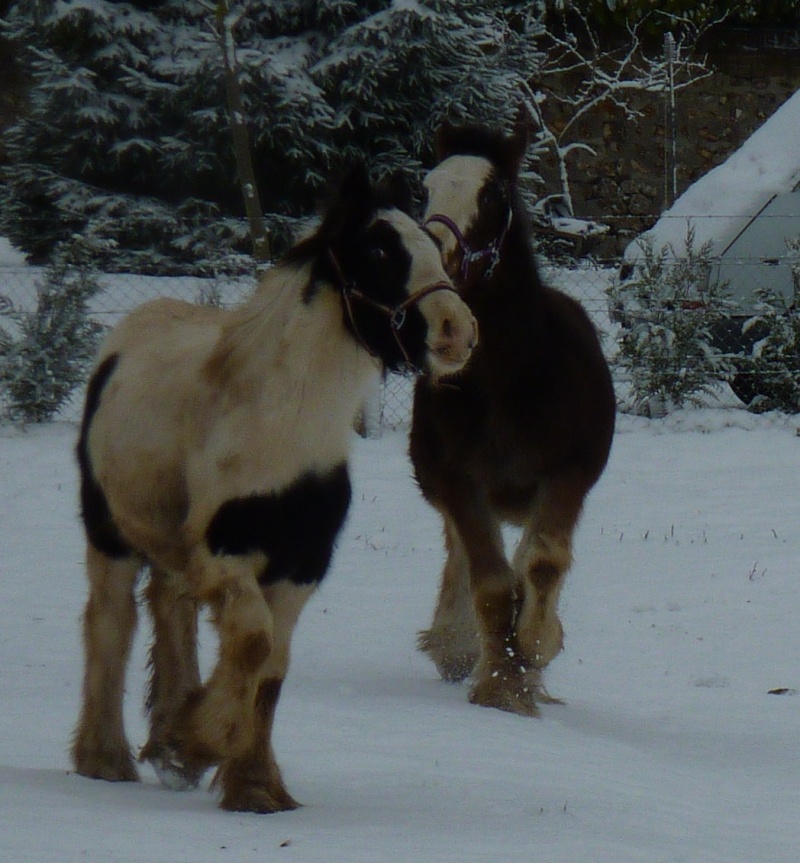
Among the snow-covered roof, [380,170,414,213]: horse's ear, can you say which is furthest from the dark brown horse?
the snow-covered roof

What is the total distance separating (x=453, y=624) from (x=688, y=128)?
15977mm

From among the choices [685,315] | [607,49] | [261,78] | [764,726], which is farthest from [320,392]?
[607,49]

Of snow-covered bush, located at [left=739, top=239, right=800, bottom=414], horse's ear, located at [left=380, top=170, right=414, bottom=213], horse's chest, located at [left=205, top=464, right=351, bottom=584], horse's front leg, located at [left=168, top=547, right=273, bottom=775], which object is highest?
horse's ear, located at [left=380, top=170, right=414, bottom=213]

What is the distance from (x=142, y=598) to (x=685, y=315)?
7.24m

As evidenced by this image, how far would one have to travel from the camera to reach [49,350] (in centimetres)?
1046

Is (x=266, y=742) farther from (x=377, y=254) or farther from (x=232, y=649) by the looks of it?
(x=377, y=254)

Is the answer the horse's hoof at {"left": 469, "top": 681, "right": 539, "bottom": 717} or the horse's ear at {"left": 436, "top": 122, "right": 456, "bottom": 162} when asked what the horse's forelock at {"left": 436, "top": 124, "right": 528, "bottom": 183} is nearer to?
the horse's ear at {"left": 436, "top": 122, "right": 456, "bottom": 162}

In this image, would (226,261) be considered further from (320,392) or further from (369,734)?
(320,392)

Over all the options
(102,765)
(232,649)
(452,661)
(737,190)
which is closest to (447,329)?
(232,649)

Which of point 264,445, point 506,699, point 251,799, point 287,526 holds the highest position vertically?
point 264,445

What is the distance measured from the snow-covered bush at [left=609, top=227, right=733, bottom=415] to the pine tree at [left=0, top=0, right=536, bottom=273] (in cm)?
450

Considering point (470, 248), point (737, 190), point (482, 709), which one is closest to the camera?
point (470, 248)

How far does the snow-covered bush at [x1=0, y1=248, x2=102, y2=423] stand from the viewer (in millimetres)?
10477

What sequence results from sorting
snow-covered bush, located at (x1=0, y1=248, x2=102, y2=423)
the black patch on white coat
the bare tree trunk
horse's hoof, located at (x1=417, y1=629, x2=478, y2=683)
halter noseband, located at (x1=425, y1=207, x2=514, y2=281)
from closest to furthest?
1. the black patch on white coat
2. halter noseband, located at (x1=425, y1=207, x2=514, y2=281)
3. horse's hoof, located at (x1=417, y1=629, x2=478, y2=683)
4. snow-covered bush, located at (x1=0, y1=248, x2=102, y2=423)
5. the bare tree trunk
